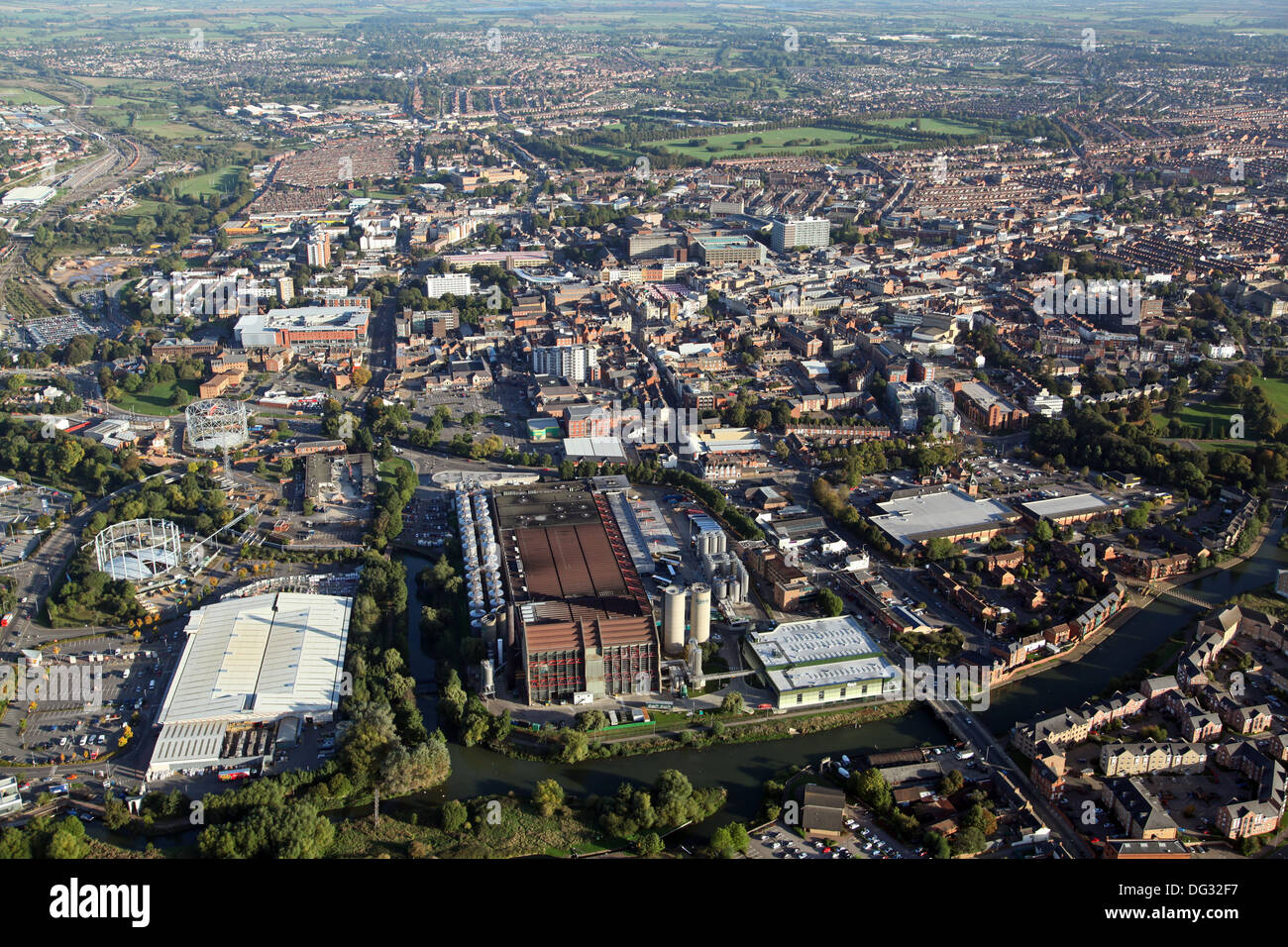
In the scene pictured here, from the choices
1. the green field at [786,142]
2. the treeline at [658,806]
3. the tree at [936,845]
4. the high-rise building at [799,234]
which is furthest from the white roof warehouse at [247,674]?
the green field at [786,142]

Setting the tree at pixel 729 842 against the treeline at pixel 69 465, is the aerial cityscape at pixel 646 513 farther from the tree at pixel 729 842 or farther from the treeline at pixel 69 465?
the tree at pixel 729 842

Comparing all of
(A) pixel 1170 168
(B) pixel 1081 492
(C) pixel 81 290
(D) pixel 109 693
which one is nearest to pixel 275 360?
(C) pixel 81 290

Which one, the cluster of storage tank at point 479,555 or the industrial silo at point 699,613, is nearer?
the industrial silo at point 699,613

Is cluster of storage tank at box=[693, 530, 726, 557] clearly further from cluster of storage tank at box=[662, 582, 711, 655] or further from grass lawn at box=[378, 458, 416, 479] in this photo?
grass lawn at box=[378, 458, 416, 479]

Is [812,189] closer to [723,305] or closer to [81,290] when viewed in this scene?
[723,305]

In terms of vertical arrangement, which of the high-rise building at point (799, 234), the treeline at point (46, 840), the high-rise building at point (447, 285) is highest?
the high-rise building at point (799, 234)

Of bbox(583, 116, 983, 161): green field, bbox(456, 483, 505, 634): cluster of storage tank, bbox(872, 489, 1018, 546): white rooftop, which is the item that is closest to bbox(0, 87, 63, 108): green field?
bbox(583, 116, 983, 161): green field
